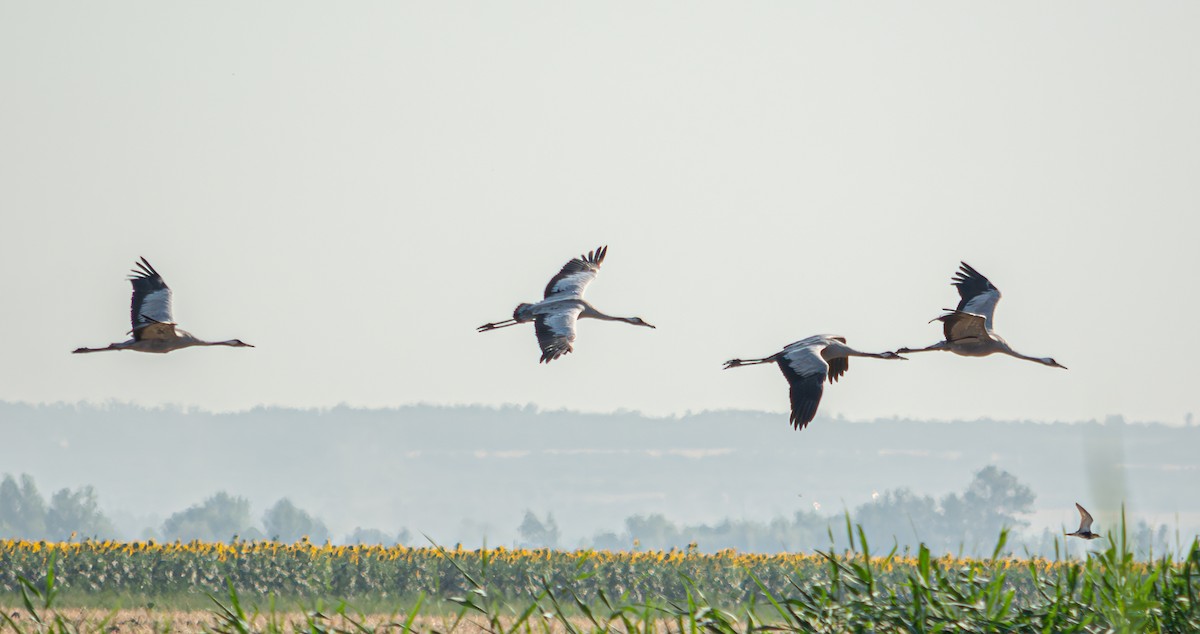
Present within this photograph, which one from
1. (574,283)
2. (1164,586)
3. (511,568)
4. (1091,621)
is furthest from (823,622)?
(511,568)

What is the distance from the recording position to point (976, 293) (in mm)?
17734

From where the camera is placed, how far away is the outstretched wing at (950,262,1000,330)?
17312mm

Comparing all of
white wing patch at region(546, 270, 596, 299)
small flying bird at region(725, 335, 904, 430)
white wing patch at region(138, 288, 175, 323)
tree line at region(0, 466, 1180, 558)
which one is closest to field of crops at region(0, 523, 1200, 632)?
small flying bird at region(725, 335, 904, 430)

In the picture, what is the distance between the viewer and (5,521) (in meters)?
170

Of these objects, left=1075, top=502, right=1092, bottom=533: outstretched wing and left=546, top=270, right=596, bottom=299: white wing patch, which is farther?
left=546, top=270, right=596, bottom=299: white wing patch

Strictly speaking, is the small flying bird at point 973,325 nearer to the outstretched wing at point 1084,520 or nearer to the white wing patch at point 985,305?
the white wing patch at point 985,305

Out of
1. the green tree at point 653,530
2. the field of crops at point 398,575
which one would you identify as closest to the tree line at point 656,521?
the green tree at point 653,530

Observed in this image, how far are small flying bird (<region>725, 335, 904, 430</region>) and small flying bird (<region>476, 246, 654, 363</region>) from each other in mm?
2114

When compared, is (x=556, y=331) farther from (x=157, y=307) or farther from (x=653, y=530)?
(x=653, y=530)

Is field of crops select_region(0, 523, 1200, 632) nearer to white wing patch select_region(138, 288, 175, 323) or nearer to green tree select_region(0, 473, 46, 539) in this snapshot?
white wing patch select_region(138, 288, 175, 323)

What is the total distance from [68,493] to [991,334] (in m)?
160

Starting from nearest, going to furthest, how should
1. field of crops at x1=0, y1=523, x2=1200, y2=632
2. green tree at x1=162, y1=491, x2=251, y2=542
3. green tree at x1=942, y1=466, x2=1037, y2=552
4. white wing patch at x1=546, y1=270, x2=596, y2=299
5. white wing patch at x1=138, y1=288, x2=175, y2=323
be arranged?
white wing patch at x1=138, y1=288, x2=175, y2=323 < white wing patch at x1=546, y1=270, x2=596, y2=299 < field of crops at x1=0, y1=523, x2=1200, y2=632 < green tree at x1=942, y1=466, x2=1037, y2=552 < green tree at x1=162, y1=491, x2=251, y2=542

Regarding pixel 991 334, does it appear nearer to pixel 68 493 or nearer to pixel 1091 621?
pixel 1091 621

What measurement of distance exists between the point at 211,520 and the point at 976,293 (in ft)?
527
